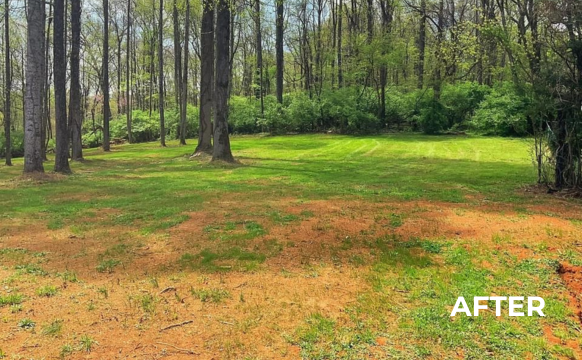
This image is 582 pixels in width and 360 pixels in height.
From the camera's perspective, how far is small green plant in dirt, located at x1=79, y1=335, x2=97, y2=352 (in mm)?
3168

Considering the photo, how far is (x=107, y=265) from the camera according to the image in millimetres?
4953

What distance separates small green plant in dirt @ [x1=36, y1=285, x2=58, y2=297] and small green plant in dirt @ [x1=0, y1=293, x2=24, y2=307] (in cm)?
17

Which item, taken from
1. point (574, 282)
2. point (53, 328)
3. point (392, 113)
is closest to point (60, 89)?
point (53, 328)

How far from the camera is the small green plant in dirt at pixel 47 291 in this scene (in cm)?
416

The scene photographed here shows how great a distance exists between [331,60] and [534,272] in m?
31.1

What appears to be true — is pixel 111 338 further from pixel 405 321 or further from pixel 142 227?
pixel 142 227

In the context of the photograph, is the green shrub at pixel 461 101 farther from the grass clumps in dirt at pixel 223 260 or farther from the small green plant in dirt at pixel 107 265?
the small green plant in dirt at pixel 107 265

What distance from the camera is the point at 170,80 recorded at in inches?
2138

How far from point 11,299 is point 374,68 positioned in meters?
26.9

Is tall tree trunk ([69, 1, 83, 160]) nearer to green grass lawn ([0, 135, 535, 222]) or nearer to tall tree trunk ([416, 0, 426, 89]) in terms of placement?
green grass lawn ([0, 135, 535, 222])

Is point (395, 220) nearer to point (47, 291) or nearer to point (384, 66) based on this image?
point (47, 291)

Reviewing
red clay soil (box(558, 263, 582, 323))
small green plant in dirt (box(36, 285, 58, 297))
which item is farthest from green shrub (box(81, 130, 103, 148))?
red clay soil (box(558, 263, 582, 323))

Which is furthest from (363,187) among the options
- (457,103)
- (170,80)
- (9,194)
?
(170,80)

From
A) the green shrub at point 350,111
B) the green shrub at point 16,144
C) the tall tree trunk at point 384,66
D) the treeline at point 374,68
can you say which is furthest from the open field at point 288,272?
the green shrub at point 16,144
